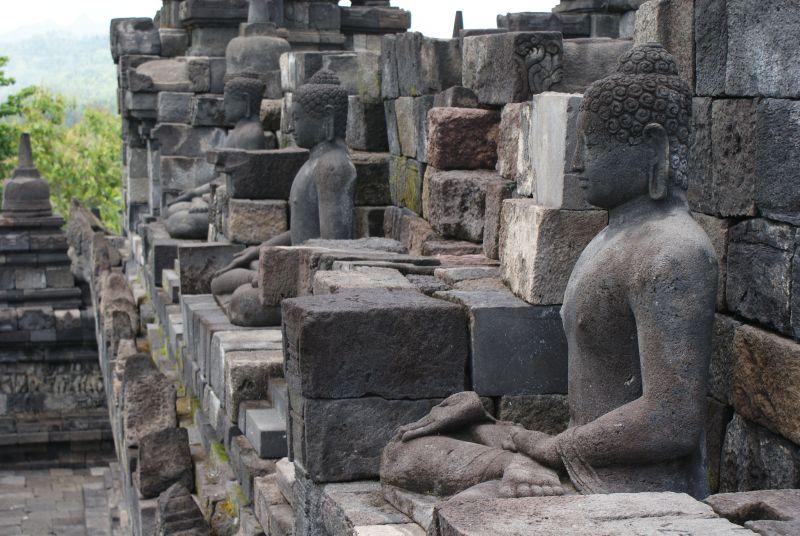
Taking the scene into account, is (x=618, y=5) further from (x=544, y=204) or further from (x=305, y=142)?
(x=544, y=204)

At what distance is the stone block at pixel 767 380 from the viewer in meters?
3.92

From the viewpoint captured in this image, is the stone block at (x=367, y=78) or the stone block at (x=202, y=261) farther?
the stone block at (x=202, y=261)

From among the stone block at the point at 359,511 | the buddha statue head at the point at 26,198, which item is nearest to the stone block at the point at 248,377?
the stone block at the point at 359,511

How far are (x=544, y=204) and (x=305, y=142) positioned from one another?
123 inches

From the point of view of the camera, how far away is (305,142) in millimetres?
7980

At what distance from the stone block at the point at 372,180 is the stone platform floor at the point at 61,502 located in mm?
4621

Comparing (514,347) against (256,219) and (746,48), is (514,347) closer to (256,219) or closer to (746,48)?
(746,48)

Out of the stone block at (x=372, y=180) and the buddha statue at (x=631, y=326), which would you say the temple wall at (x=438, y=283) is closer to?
the stone block at (x=372, y=180)

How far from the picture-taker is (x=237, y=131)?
11.7 metres

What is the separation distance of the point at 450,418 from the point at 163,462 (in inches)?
160

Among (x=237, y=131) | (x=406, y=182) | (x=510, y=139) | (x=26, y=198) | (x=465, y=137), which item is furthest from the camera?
(x=26, y=198)

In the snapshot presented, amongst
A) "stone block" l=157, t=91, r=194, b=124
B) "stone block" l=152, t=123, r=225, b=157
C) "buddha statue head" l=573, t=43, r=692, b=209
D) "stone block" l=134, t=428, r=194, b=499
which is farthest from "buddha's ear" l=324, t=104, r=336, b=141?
"stone block" l=157, t=91, r=194, b=124

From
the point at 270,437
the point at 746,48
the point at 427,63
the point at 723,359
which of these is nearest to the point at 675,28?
the point at 746,48

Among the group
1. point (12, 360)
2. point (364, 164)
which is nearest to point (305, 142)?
point (364, 164)
